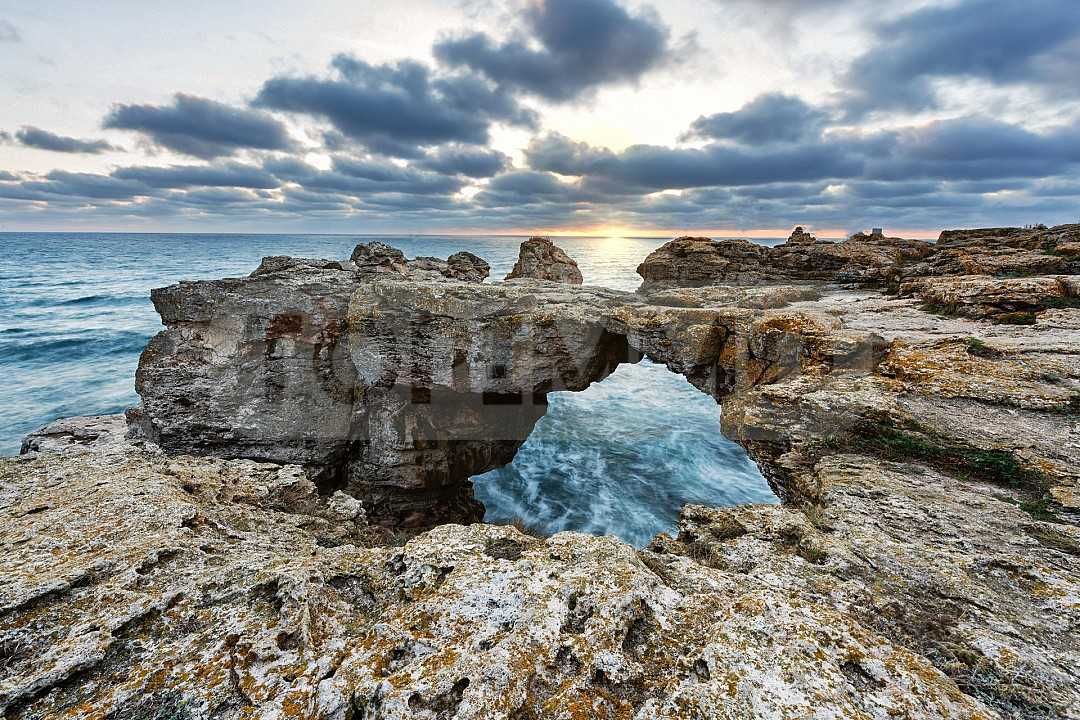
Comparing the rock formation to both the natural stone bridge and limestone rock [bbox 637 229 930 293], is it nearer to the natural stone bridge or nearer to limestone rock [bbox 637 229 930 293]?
limestone rock [bbox 637 229 930 293]

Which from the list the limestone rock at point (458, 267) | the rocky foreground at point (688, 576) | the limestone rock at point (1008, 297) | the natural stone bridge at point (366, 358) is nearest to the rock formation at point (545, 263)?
the limestone rock at point (458, 267)

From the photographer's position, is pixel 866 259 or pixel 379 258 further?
pixel 379 258

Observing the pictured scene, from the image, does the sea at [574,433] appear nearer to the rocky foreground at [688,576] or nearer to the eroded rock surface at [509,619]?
the rocky foreground at [688,576]

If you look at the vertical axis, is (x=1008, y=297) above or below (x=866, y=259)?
below

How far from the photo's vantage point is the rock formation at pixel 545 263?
33562 mm

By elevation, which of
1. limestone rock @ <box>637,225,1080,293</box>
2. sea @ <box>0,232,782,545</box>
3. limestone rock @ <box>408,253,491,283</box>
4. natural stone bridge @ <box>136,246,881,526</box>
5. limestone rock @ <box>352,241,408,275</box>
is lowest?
sea @ <box>0,232,782,545</box>

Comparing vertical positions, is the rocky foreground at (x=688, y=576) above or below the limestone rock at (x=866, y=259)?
below

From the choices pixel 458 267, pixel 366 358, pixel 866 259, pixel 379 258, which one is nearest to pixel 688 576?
pixel 366 358

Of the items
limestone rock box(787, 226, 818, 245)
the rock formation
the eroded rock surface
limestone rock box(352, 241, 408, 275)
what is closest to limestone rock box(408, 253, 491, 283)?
limestone rock box(352, 241, 408, 275)

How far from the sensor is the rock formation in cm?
3356

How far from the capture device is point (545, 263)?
34062 mm

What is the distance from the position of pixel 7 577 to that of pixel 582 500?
1897cm

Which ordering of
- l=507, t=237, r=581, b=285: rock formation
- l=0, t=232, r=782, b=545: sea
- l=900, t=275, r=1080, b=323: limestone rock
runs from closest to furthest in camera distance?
1. l=900, t=275, r=1080, b=323: limestone rock
2. l=0, t=232, r=782, b=545: sea
3. l=507, t=237, r=581, b=285: rock formation

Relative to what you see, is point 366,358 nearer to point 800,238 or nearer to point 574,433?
point 574,433
